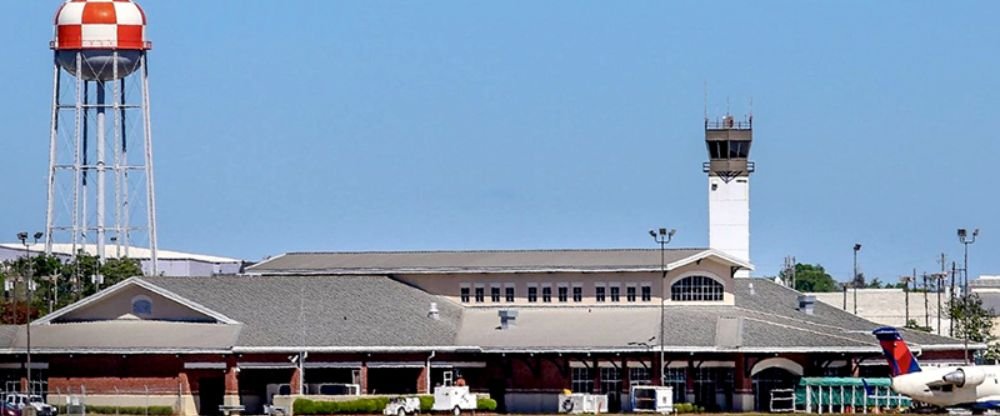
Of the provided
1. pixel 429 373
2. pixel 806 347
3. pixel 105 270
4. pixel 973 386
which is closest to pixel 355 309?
pixel 429 373

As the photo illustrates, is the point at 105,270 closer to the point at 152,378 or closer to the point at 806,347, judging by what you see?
the point at 152,378

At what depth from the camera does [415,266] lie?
A: 130125mm

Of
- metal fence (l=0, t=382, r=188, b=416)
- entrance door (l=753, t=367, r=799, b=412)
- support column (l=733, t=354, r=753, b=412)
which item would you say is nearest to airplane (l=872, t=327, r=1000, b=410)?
support column (l=733, t=354, r=753, b=412)

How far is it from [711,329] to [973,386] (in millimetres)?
15595

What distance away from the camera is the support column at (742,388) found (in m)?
117

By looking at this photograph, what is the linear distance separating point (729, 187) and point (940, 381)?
47.7m

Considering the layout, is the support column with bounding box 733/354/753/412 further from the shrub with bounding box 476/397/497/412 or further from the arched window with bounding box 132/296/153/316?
the arched window with bounding box 132/296/153/316

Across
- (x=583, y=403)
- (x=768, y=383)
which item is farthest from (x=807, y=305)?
(x=583, y=403)

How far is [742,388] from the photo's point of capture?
117312 millimetres

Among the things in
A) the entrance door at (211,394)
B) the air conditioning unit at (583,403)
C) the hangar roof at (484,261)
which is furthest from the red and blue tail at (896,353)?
the entrance door at (211,394)

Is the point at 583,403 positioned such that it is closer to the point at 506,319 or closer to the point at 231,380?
the point at 506,319

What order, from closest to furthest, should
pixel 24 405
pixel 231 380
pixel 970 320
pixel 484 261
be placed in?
pixel 24 405
pixel 231 380
pixel 484 261
pixel 970 320

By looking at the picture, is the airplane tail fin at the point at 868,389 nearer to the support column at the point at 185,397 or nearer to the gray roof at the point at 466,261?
the gray roof at the point at 466,261

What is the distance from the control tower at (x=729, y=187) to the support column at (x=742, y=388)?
105ft
